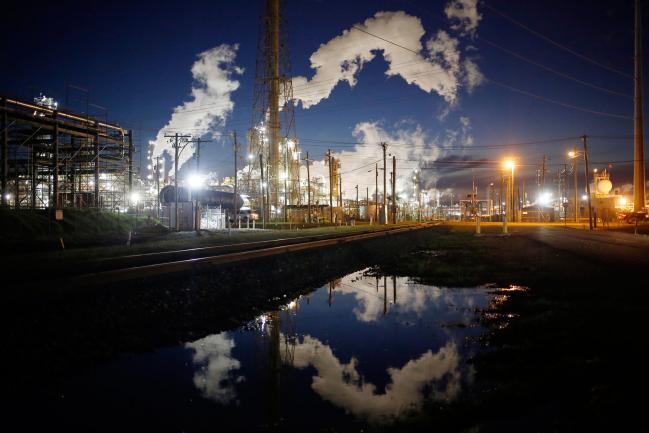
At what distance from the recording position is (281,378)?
18.3 ft

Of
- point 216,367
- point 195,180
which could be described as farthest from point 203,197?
point 216,367

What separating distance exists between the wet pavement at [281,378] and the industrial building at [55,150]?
101 ft

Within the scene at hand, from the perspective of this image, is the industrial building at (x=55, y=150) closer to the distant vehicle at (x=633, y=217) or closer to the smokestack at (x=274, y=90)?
the smokestack at (x=274, y=90)

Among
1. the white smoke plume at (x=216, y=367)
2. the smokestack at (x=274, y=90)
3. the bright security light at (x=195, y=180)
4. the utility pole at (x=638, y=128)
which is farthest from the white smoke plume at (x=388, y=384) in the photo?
the utility pole at (x=638, y=128)

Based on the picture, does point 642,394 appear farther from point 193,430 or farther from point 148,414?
point 148,414

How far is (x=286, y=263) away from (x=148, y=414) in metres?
9.88

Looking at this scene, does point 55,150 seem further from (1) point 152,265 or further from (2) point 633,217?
(2) point 633,217

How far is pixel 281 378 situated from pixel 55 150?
34.8 metres

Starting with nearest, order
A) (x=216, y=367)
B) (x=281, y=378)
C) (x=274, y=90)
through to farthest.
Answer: (x=281, y=378) → (x=216, y=367) → (x=274, y=90)

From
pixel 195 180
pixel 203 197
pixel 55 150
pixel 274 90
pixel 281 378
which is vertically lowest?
pixel 281 378

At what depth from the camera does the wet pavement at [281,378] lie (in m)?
4.41

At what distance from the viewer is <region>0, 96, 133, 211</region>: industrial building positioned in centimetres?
3175

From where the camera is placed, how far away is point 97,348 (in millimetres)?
6543

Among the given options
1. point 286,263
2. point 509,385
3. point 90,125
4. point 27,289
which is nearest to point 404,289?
point 286,263
